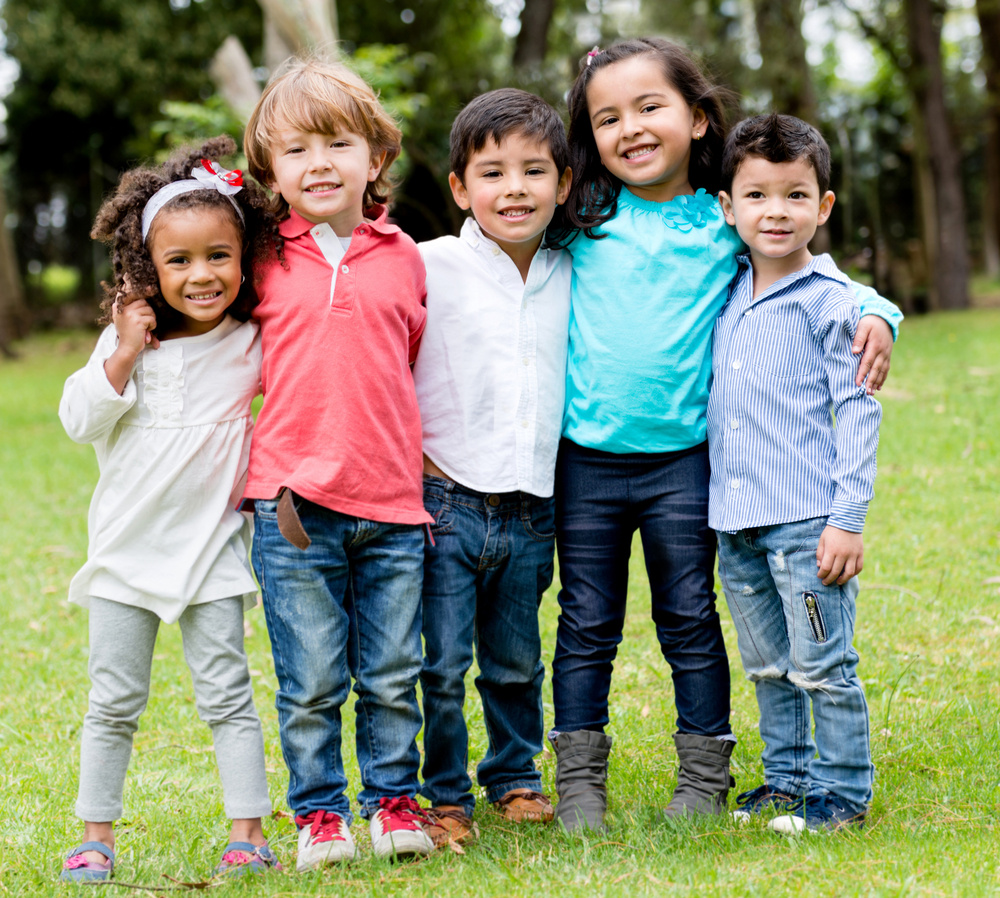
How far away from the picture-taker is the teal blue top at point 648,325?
8.43 ft

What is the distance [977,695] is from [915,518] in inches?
80.4

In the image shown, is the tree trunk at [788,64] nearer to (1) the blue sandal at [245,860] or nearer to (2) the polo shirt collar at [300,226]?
(2) the polo shirt collar at [300,226]

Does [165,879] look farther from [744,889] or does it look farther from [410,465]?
[744,889]

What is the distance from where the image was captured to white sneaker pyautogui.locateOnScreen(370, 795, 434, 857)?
241cm

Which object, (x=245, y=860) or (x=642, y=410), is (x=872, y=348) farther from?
(x=245, y=860)

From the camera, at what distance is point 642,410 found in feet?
8.42

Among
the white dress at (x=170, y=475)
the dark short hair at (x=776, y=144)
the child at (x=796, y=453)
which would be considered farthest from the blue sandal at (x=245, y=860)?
the dark short hair at (x=776, y=144)

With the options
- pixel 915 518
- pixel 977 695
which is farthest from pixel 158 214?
pixel 915 518

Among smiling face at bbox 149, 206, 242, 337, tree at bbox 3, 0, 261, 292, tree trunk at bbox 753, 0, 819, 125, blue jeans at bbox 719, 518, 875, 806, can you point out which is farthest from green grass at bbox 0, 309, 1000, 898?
tree at bbox 3, 0, 261, 292

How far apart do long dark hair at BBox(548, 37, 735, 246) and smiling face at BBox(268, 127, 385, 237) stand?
0.52 meters

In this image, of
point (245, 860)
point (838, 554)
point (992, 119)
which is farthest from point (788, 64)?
point (245, 860)

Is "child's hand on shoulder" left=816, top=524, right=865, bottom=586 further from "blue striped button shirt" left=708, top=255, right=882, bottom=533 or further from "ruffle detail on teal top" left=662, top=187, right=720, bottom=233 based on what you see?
"ruffle detail on teal top" left=662, top=187, right=720, bottom=233

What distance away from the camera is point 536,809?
107 inches

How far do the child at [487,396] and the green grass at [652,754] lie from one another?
0.42 metres
